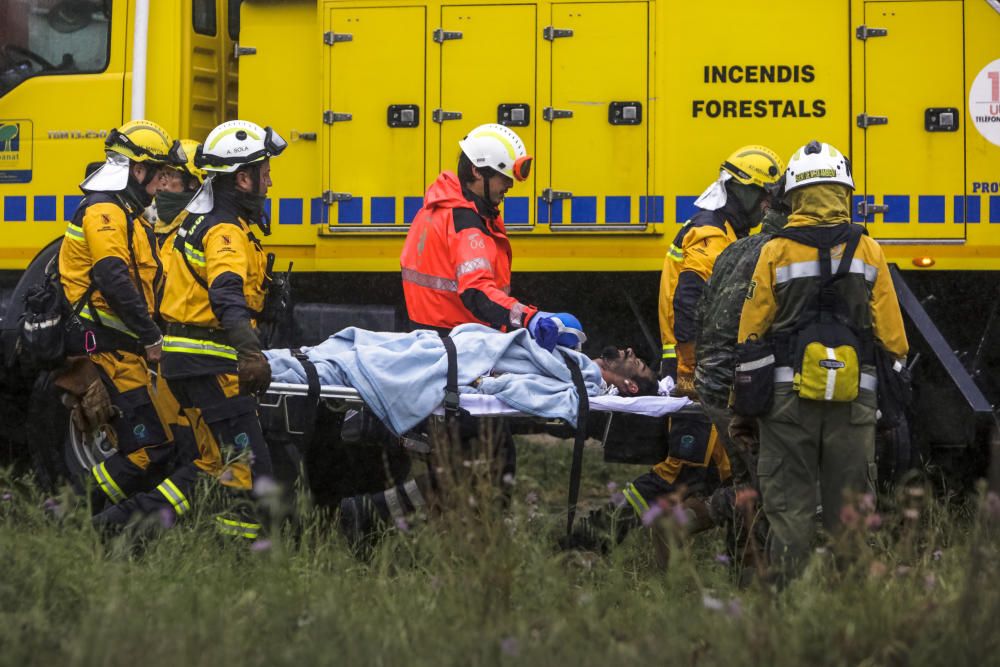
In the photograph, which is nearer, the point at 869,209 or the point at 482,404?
the point at 482,404

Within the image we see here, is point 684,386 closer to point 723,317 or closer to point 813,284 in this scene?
point 723,317

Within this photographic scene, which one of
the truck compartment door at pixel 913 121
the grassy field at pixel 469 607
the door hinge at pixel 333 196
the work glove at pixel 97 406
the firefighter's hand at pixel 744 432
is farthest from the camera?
the door hinge at pixel 333 196

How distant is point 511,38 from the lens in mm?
7051

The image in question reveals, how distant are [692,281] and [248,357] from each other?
1.96 meters

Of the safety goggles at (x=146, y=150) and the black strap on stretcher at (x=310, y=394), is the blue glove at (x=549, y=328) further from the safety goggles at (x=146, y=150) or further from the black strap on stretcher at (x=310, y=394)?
the safety goggles at (x=146, y=150)

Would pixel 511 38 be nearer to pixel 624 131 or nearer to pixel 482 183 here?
pixel 624 131

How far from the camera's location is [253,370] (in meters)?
5.13

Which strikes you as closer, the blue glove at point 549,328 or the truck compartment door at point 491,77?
the blue glove at point 549,328

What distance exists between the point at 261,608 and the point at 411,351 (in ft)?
6.15

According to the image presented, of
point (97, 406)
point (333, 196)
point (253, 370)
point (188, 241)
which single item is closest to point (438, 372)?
point (253, 370)

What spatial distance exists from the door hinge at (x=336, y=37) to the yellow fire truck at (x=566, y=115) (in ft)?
0.05

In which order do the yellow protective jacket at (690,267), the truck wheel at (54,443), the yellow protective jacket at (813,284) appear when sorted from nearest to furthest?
the yellow protective jacket at (813,284)
the yellow protective jacket at (690,267)
the truck wheel at (54,443)

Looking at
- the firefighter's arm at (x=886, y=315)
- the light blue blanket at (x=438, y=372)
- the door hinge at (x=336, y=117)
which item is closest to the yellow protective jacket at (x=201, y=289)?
the light blue blanket at (x=438, y=372)

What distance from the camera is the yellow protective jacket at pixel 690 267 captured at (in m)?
5.81
